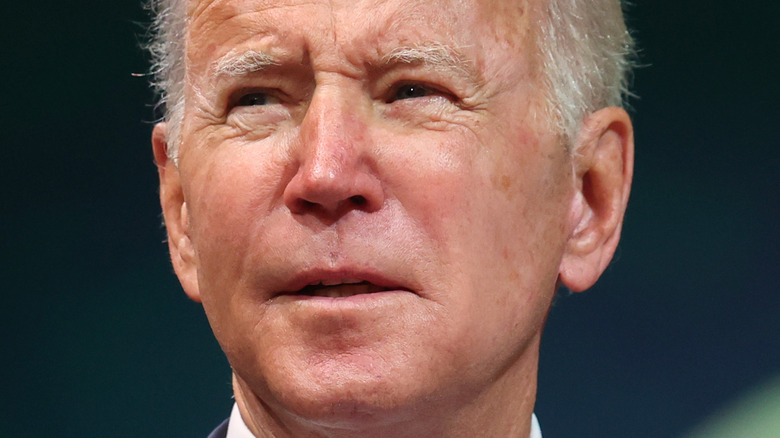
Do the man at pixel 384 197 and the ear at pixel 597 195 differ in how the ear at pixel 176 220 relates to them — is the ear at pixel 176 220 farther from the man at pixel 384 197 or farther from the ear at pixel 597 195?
the ear at pixel 597 195

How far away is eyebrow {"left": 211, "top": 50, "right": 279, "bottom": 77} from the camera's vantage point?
156 cm

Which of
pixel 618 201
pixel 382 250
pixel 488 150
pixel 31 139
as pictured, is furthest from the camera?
pixel 31 139

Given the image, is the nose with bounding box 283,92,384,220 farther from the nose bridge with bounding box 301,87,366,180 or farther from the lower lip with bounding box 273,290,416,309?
the lower lip with bounding box 273,290,416,309

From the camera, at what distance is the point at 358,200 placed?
57.6 inches

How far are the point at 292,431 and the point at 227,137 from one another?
1.67 feet

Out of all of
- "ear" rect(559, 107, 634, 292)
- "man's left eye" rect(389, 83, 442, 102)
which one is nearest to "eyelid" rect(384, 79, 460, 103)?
"man's left eye" rect(389, 83, 442, 102)

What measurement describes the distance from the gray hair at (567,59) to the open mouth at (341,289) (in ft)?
1.45

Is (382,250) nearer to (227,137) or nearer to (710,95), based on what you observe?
(227,137)

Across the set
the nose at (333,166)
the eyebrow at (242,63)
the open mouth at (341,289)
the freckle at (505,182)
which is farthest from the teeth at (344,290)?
the eyebrow at (242,63)

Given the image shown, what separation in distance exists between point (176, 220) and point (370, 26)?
59cm

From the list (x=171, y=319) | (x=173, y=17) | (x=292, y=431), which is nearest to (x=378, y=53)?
(x=173, y=17)

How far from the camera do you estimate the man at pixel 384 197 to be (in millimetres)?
1453

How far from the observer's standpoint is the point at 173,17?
182 centimetres

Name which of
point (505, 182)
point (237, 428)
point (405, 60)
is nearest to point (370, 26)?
point (405, 60)
